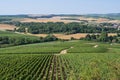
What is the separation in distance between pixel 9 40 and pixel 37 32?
38.3m

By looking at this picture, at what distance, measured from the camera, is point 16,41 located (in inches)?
4513

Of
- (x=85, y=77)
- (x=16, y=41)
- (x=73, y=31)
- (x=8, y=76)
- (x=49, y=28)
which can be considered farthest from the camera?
(x=49, y=28)

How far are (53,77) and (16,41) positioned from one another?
7282 cm

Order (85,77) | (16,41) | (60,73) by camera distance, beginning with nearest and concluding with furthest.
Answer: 1. (85,77)
2. (60,73)
3. (16,41)

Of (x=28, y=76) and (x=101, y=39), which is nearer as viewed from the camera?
(x=28, y=76)

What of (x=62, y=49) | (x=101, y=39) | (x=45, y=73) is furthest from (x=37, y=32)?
(x=45, y=73)

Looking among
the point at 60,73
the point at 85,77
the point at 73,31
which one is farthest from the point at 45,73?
the point at 73,31

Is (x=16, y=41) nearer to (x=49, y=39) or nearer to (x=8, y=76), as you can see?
(x=49, y=39)

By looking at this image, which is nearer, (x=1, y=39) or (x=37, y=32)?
(x=1, y=39)

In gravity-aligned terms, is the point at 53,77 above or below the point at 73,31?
above

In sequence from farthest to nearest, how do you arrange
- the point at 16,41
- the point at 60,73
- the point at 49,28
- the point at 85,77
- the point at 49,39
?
the point at 49,28
the point at 49,39
the point at 16,41
the point at 60,73
the point at 85,77

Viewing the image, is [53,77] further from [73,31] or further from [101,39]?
[73,31]

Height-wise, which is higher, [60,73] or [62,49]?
[60,73]

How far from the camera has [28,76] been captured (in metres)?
42.9
